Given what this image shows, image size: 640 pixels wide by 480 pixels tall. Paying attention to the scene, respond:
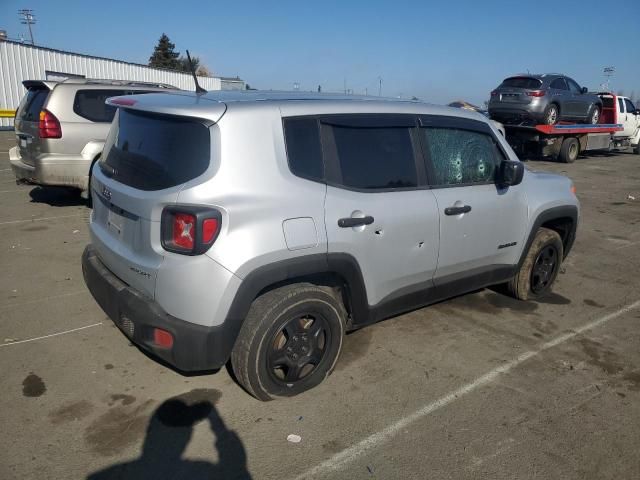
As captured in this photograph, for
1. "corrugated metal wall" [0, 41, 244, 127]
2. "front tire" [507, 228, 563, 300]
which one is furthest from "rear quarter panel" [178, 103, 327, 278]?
"corrugated metal wall" [0, 41, 244, 127]

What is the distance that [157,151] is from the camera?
9.55ft

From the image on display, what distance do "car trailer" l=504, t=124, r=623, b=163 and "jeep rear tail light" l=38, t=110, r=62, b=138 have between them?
13342 millimetres

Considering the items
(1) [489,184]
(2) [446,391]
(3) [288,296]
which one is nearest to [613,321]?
(1) [489,184]

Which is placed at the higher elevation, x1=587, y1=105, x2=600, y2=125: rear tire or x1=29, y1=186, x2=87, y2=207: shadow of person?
x1=587, y1=105, x2=600, y2=125: rear tire

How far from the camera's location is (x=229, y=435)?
2783mm

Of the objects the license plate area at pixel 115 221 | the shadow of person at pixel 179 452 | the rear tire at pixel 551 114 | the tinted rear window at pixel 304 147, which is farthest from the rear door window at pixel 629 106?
the shadow of person at pixel 179 452

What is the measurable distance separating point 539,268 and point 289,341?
2879 millimetres

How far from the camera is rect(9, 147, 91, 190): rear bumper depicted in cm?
687

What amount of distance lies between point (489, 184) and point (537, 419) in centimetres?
181

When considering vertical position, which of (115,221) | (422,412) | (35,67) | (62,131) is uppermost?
(35,67)

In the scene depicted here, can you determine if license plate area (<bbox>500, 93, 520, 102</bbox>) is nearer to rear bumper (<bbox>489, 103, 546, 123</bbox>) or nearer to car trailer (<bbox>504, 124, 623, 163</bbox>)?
rear bumper (<bbox>489, 103, 546, 123</bbox>)

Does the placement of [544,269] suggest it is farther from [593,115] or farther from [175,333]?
[593,115]

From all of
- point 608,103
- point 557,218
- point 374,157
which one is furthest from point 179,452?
point 608,103

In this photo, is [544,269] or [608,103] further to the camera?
[608,103]
